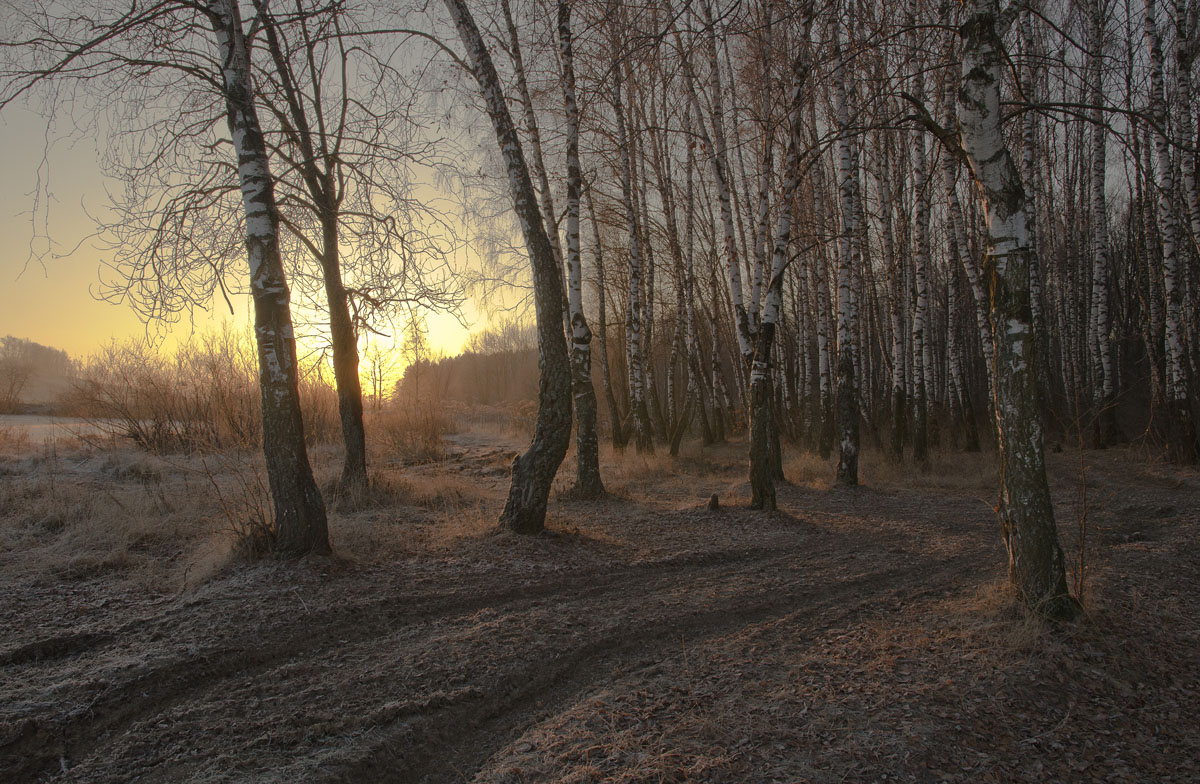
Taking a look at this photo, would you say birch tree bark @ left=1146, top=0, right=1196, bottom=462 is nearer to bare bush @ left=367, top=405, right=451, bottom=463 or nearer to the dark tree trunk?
the dark tree trunk

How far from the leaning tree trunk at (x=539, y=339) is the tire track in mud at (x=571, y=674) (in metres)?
2.19

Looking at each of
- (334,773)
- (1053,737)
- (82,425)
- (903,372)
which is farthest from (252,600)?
(82,425)

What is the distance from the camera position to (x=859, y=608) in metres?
4.32

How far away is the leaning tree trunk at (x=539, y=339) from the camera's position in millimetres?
6141

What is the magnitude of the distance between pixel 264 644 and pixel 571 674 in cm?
197

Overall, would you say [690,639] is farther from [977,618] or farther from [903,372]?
[903,372]

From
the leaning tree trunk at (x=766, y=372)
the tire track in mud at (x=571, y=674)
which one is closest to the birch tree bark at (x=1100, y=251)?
the leaning tree trunk at (x=766, y=372)

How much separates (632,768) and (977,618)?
263 centimetres

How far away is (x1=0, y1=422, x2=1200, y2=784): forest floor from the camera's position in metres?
2.61

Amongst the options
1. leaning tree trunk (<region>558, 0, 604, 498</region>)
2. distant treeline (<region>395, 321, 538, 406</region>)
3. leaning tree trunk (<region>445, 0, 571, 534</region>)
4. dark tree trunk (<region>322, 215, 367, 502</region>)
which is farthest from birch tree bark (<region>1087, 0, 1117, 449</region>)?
distant treeline (<region>395, 321, 538, 406</region>)

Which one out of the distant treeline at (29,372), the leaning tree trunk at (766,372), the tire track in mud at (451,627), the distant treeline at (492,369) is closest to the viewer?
the tire track in mud at (451,627)

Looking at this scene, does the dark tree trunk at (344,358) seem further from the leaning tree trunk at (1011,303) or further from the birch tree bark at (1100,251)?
the birch tree bark at (1100,251)

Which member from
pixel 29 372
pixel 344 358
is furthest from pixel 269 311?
pixel 29 372

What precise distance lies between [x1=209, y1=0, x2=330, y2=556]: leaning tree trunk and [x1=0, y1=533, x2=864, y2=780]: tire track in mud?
1.09 meters
